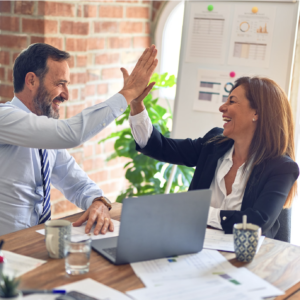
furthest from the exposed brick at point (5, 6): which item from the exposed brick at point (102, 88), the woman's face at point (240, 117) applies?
the woman's face at point (240, 117)

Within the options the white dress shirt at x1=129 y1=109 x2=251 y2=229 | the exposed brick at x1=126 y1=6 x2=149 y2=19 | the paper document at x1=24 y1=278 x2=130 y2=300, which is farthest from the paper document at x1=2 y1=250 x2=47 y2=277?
the exposed brick at x1=126 y1=6 x2=149 y2=19

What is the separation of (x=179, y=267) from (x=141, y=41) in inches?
99.7

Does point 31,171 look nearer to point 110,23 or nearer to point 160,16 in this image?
point 110,23

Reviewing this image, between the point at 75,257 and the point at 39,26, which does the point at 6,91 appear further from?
the point at 75,257

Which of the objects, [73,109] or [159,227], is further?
[73,109]

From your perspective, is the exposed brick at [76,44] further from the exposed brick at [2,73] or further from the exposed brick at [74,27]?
the exposed brick at [2,73]

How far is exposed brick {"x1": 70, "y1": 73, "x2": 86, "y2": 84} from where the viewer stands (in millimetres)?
2677

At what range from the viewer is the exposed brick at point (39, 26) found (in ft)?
8.09

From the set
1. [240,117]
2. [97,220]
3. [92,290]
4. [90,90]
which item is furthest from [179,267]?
[90,90]

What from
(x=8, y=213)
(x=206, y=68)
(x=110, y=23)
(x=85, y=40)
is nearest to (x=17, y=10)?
(x=85, y=40)

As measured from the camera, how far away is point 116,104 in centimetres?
160

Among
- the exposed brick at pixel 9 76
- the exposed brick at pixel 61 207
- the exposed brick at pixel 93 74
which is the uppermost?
the exposed brick at pixel 93 74

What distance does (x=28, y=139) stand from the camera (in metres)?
1.56

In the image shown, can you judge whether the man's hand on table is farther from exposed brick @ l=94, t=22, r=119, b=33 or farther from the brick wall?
exposed brick @ l=94, t=22, r=119, b=33
